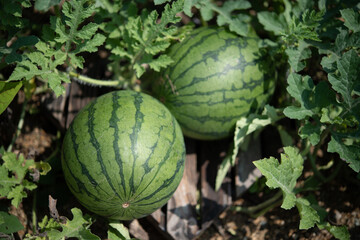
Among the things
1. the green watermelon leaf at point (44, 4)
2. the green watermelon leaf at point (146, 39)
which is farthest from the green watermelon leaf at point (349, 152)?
the green watermelon leaf at point (44, 4)

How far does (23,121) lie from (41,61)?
960mm

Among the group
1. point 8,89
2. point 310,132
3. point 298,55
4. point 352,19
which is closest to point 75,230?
point 8,89

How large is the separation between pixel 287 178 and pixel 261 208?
794mm

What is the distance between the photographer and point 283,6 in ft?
10.5

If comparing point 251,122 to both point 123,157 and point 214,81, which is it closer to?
point 214,81

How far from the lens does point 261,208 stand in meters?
3.24

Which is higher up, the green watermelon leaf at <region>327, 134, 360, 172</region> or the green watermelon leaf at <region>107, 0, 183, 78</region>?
the green watermelon leaf at <region>107, 0, 183, 78</region>

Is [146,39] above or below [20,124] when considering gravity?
above

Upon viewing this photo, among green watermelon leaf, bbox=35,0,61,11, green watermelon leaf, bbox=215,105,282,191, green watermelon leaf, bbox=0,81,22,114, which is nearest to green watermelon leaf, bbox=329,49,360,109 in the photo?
green watermelon leaf, bbox=215,105,282,191

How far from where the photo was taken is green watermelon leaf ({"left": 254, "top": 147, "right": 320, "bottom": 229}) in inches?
95.8

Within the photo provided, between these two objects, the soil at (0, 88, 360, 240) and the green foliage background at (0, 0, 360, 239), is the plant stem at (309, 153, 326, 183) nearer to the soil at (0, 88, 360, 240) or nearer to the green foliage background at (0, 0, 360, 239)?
the green foliage background at (0, 0, 360, 239)

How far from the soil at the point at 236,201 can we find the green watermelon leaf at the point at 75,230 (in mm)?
462

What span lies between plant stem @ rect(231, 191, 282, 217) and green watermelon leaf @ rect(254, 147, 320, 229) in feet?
1.83

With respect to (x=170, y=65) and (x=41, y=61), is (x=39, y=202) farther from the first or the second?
(x=170, y=65)
